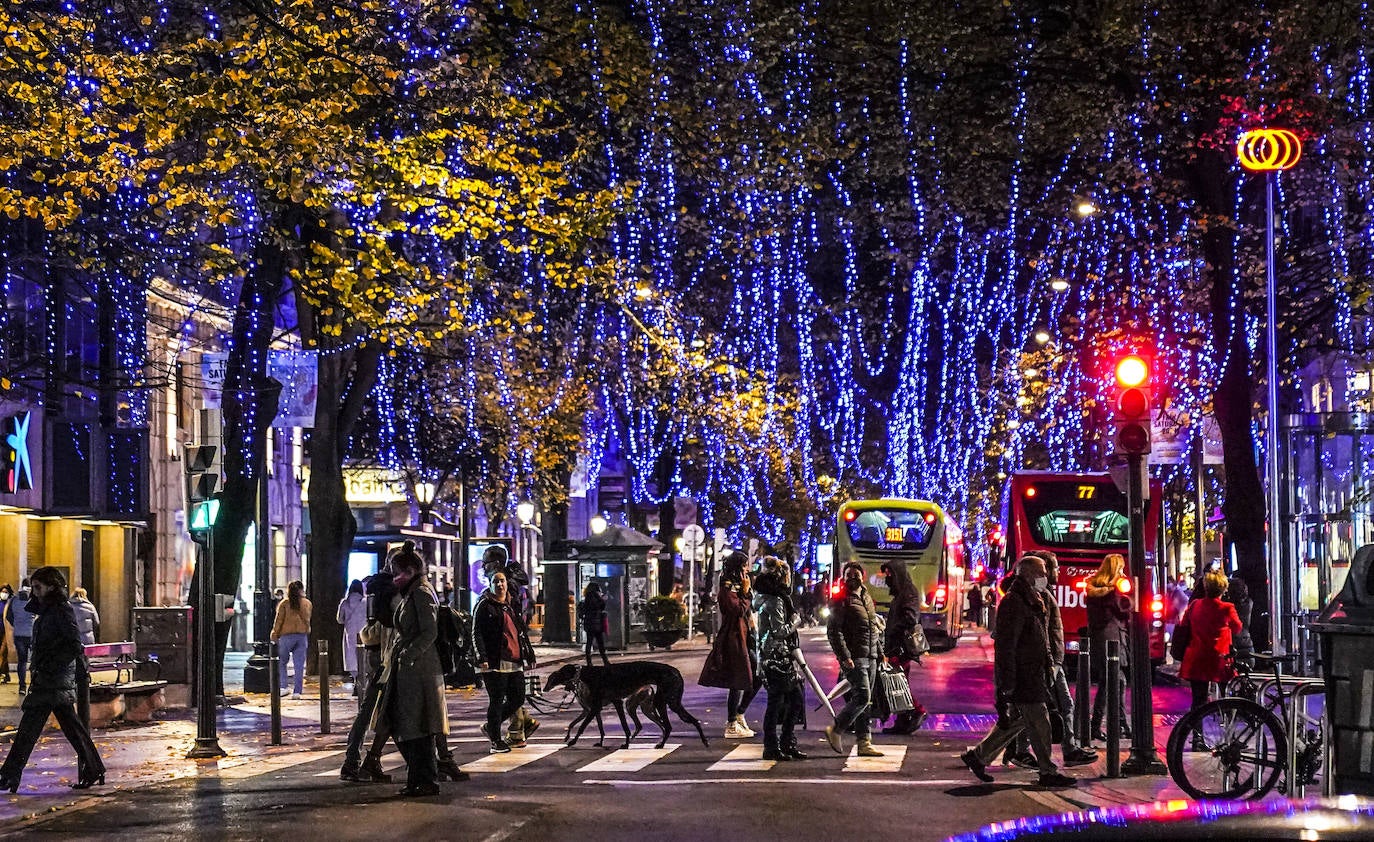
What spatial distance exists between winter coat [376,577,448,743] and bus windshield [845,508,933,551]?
31734 millimetres

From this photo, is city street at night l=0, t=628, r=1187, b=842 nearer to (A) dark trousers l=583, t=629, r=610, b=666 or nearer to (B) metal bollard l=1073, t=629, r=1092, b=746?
(B) metal bollard l=1073, t=629, r=1092, b=746

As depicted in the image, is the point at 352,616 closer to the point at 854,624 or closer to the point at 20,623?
the point at 20,623

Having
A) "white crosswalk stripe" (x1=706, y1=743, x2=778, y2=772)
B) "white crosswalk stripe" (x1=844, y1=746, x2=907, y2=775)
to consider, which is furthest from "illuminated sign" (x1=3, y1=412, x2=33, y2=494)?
"white crosswalk stripe" (x1=844, y1=746, x2=907, y2=775)

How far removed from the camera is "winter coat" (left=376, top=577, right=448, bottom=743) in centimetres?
1296

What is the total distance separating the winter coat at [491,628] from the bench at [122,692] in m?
5.87

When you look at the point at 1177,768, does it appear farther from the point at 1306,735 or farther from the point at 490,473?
the point at 490,473

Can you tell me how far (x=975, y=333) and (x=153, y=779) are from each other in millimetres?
41175

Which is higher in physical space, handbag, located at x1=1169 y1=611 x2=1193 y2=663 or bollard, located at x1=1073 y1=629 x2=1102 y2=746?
handbag, located at x1=1169 y1=611 x2=1193 y2=663

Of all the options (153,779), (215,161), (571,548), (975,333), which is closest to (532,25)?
(215,161)

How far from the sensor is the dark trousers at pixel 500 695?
16.4 m

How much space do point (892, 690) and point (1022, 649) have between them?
3.65m

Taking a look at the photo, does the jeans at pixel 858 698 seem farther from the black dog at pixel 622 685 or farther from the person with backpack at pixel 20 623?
the person with backpack at pixel 20 623

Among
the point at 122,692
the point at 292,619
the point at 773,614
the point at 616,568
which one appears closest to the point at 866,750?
the point at 773,614

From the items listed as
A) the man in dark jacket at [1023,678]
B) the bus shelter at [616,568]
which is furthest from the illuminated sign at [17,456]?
the man in dark jacket at [1023,678]
